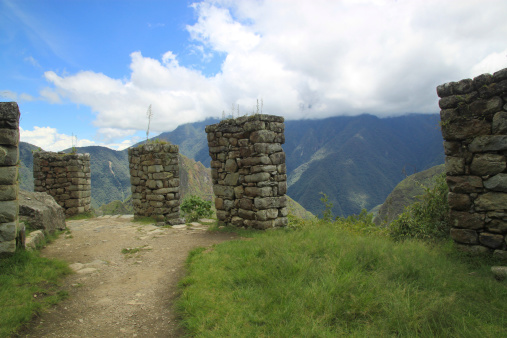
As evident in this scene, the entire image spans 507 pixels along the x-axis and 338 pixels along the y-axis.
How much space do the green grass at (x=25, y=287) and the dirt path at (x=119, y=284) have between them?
149 mm

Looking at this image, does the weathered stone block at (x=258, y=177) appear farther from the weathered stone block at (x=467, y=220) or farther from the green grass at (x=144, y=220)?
the green grass at (x=144, y=220)

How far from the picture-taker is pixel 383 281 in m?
3.48

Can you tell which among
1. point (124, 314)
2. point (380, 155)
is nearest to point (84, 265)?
point (124, 314)

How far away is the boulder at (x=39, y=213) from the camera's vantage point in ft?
21.1

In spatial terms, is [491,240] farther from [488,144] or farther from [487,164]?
[488,144]

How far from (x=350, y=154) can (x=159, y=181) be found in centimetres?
8799

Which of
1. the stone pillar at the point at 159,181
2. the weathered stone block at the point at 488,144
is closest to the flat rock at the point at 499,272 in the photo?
the weathered stone block at the point at 488,144

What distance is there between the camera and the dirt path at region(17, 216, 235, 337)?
3.16 metres

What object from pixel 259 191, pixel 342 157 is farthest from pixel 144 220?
pixel 342 157

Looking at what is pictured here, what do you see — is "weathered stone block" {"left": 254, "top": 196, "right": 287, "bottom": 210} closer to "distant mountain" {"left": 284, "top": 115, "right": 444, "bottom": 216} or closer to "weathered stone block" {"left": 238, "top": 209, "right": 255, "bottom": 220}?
"weathered stone block" {"left": 238, "top": 209, "right": 255, "bottom": 220}

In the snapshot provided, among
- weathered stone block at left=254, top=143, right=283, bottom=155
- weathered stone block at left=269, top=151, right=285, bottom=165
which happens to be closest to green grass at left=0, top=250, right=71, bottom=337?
weathered stone block at left=254, top=143, right=283, bottom=155

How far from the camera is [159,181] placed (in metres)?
10.6

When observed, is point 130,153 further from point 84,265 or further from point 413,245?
point 413,245

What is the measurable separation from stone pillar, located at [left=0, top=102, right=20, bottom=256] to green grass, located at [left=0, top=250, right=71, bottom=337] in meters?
0.33
